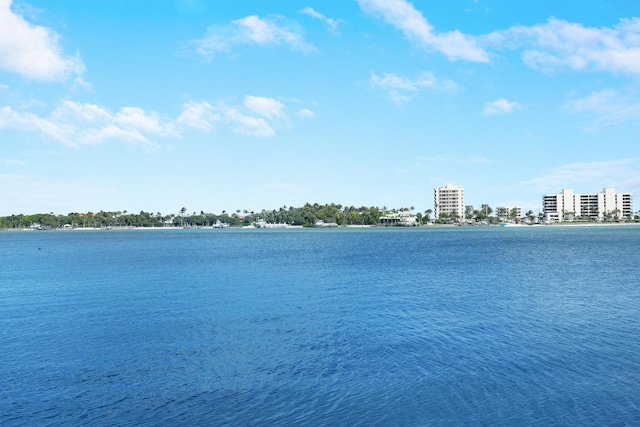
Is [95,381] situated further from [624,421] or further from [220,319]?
[624,421]

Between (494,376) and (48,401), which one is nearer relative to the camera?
(48,401)

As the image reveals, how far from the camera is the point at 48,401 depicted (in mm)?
20562

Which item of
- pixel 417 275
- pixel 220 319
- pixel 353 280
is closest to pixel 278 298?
pixel 220 319

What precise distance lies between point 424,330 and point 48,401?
21.9 meters

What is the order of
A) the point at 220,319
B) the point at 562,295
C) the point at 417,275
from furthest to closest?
the point at 417,275
the point at 562,295
the point at 220,319

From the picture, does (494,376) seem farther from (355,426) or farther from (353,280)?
(353,280)

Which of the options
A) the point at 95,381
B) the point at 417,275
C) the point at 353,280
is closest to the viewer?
the point at 95,381

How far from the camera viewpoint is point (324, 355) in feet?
88.2

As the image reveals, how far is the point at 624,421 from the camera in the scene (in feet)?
59.8

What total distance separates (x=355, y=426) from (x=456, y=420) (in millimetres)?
3992

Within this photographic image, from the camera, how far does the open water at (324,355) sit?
19.5m

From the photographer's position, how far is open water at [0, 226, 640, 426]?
19516mm

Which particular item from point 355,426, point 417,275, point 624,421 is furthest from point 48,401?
point 417,275

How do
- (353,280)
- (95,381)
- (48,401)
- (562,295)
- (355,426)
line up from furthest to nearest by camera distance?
(353,280)
(562,295)
(95,381)
(48,401)
(355,426)
